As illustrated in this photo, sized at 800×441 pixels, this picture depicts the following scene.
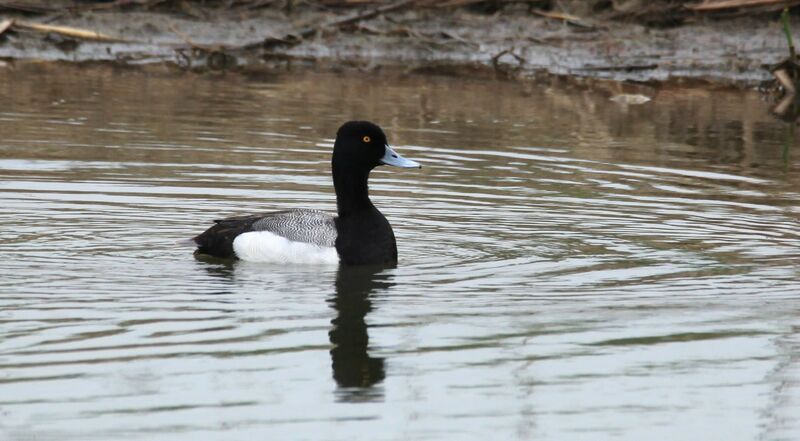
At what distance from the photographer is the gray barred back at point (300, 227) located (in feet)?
34.7

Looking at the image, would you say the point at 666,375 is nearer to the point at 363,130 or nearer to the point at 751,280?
the point at 751,280

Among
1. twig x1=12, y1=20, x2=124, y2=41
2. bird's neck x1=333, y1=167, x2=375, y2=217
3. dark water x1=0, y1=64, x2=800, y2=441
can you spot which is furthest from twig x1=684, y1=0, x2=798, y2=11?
bird's neck x1=333, y1=167, x2=375, y2=217

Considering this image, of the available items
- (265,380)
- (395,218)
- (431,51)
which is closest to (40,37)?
(431,51)

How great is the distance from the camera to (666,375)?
24.9ft

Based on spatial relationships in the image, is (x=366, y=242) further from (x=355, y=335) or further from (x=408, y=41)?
(x=408, y=41)

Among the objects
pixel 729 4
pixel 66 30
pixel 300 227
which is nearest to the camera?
pixel 300 227

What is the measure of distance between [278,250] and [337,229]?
45 centimetres

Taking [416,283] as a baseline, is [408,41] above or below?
above

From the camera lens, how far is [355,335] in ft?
27.4

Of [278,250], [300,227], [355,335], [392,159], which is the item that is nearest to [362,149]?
[392,159]

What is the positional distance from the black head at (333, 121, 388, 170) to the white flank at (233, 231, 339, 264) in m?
0.77

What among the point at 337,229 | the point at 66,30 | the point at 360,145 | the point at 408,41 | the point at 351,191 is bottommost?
the point at 337,229

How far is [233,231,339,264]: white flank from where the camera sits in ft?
34.5

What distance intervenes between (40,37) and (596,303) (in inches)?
605
